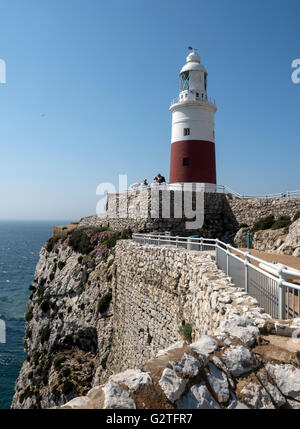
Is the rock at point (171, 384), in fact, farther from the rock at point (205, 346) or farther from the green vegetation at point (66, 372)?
the green vegetation at point (66, 372)

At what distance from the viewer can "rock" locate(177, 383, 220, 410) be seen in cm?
261

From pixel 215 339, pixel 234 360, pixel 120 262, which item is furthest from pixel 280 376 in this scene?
pixel 120 262

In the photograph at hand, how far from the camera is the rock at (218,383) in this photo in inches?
108

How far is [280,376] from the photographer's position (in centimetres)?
A: 299

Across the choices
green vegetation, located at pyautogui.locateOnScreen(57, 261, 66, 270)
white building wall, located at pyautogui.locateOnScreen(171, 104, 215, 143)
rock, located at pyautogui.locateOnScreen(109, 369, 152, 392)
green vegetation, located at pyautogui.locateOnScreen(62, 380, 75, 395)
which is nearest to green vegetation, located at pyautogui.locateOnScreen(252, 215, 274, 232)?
white building wall, located at pyautogui.locateOnScreen(171, 104, 215, 143)

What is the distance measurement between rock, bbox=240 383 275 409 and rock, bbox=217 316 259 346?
52 cm

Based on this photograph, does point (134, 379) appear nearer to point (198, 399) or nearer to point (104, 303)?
point (198, 399)

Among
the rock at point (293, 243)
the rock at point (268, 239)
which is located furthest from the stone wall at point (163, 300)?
the rock at point (268, 239)

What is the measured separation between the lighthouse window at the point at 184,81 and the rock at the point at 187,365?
26.9 meters

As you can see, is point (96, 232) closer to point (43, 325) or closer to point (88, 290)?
point (88, 290)

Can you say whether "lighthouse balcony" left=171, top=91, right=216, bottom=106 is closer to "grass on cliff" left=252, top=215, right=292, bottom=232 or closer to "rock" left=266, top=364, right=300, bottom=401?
"grass on cliff" left=252, top=215, right=292, bottom=232

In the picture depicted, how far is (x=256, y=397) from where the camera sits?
2.80 m
